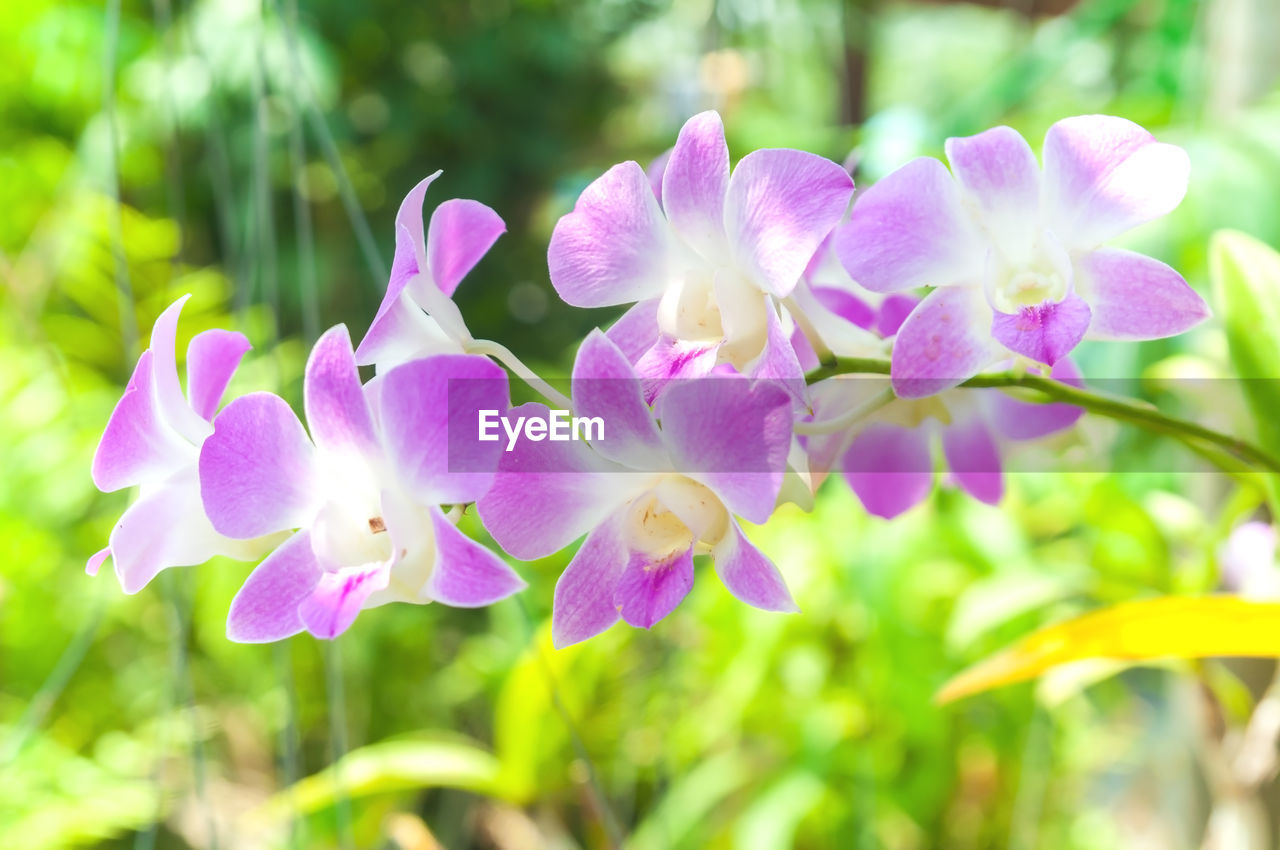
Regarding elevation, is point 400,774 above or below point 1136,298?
below

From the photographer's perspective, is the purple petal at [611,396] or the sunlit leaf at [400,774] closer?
the purple petal at [611,396]

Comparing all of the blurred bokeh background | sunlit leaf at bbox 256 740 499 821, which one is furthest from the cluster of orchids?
sunlit leaf at bbox 256 740 499 821

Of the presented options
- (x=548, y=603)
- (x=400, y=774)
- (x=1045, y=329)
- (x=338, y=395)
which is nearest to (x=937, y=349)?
(x=1045, y=329)

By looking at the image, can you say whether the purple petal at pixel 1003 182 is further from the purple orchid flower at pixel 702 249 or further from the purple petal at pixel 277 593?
the purple petal at pixel 277 593

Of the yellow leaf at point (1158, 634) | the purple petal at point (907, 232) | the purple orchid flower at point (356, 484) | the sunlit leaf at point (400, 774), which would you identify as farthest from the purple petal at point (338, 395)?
the sunlit leaf at point (400, 774)

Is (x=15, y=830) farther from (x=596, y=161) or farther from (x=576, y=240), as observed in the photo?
(x=596, y=161)

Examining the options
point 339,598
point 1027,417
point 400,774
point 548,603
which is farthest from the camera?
point 548,603

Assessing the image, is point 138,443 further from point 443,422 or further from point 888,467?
point 888,467

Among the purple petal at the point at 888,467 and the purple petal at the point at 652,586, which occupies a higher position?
the purple petal at the point at 652,586

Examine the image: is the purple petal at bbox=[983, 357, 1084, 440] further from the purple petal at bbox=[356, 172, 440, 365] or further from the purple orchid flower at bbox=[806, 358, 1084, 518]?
the purple petal at bbox=[356, 172, 440, 365]
